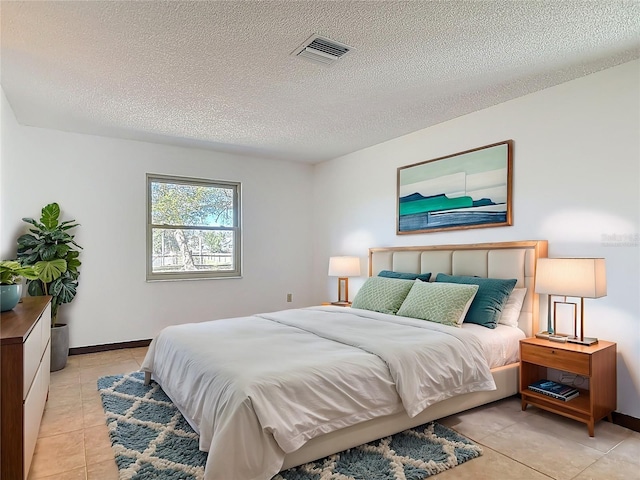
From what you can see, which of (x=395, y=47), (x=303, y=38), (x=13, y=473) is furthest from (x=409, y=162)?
(x=13, y=473)

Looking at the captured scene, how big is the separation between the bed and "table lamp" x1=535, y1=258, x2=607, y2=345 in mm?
359

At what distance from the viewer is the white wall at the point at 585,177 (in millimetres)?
2674

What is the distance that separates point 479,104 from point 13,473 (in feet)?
13.1

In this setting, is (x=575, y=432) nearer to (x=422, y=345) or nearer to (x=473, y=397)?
(x=473, y=397)

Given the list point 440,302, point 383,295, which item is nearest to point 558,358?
point 440,302

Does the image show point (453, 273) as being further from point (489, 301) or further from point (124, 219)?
point (124, 219)

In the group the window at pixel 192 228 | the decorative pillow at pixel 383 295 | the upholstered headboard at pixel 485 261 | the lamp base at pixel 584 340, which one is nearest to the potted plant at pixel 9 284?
the window at pixel 192 228

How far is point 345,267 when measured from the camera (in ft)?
15.9

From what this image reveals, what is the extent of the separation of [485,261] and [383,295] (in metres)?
0.96

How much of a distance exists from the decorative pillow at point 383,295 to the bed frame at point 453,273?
440mm

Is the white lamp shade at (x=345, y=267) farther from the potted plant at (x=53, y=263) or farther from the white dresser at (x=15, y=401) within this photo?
the white dresser at (x=15, y=401)

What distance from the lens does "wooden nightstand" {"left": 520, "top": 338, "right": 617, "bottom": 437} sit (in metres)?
2.49

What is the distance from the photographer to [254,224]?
558 centimetres

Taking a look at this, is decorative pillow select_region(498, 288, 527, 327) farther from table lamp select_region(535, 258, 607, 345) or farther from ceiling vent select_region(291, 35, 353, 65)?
ceiling vent select_region(291, 35, 353, 65)
